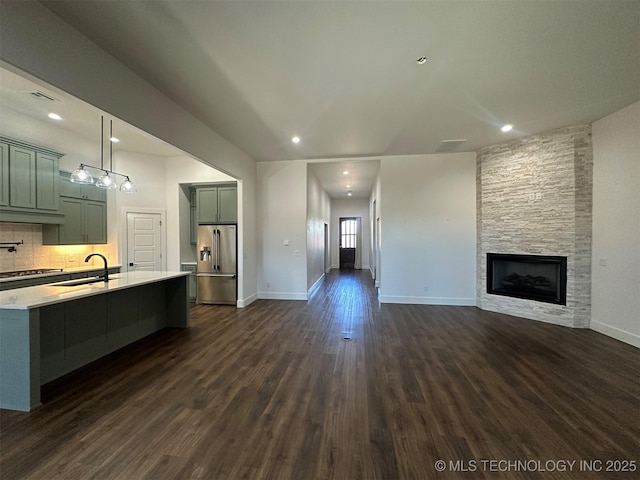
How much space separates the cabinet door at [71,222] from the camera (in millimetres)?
4723

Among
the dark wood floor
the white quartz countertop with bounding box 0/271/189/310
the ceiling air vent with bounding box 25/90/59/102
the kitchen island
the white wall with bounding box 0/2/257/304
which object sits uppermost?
the ceiling air vent with bounding box 25/90/59/102

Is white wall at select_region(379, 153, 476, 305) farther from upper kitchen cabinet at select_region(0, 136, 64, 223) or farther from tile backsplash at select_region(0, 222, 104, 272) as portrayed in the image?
tile backsplash at select_region(0, 222, 104, 272)

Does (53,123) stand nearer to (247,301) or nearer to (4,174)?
(4,174)

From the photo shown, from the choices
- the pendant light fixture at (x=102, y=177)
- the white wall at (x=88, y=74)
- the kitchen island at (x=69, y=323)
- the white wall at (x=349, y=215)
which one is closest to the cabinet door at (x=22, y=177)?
the pendant light fixture at (x=102, y=177)

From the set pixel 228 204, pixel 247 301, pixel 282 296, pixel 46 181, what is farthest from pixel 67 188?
pixel 282 296

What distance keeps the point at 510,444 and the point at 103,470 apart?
8.75 ft

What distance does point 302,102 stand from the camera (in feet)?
11.0

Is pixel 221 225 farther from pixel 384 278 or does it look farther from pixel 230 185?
pixel 384 278

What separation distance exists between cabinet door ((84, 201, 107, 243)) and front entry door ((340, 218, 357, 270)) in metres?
8.95

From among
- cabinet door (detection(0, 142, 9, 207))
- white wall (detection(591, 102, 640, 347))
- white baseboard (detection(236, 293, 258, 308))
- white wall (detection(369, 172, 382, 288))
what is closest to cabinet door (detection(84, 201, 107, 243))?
cabinet door (detection(0, 142, 9, 207))

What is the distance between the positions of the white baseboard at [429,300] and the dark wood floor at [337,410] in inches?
66.5

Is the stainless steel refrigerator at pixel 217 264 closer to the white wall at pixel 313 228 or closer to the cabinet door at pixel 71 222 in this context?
the white wall at pixel 313 228

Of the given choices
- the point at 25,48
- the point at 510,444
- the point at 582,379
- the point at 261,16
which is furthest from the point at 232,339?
the point at 582,379

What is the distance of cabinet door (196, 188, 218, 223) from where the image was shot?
5773mm
